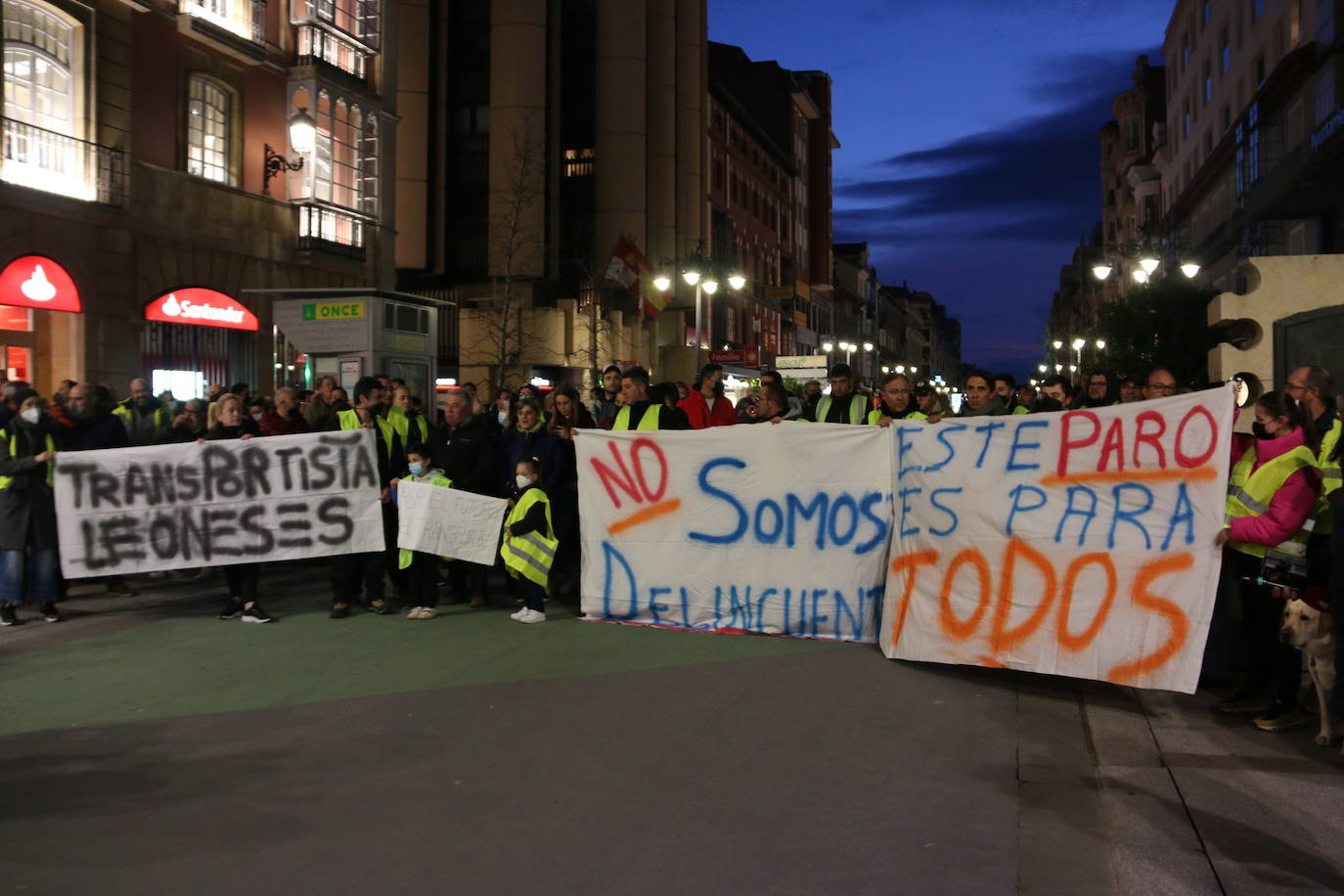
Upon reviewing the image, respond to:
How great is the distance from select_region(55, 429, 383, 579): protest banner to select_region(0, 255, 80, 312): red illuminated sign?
9448 millimetres

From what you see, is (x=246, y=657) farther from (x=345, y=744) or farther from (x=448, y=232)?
(x=448, y=232)

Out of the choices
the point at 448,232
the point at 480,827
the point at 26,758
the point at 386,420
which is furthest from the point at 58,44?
the point at 448,232

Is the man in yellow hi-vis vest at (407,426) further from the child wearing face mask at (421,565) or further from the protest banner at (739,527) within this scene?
the protest banner at (739,527)

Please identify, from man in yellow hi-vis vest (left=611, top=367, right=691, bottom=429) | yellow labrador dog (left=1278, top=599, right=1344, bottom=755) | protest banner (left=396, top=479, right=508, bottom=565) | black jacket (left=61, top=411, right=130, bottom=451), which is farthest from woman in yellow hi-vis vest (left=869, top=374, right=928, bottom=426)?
black jacket (left=61, top=411, right=130, bottom=451)

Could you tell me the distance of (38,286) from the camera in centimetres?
1856

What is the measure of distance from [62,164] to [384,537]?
40.2 feet

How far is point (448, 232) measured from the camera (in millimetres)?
46438

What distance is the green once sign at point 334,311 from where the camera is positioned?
61.2ft

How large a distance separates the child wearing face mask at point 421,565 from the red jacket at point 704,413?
125 inches

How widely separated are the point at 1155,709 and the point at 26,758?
589 centimetres

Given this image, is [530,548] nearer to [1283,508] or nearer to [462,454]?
[462,454]

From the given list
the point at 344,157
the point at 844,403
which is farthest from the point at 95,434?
the point at 344,157

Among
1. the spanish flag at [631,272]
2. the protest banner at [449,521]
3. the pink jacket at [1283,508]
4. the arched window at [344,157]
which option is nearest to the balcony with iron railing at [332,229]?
the arched window at [344,157]

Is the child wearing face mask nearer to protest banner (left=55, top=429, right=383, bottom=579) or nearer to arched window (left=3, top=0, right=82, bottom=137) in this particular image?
protest banner (left=55, top=429, right=383, bottom=579)
